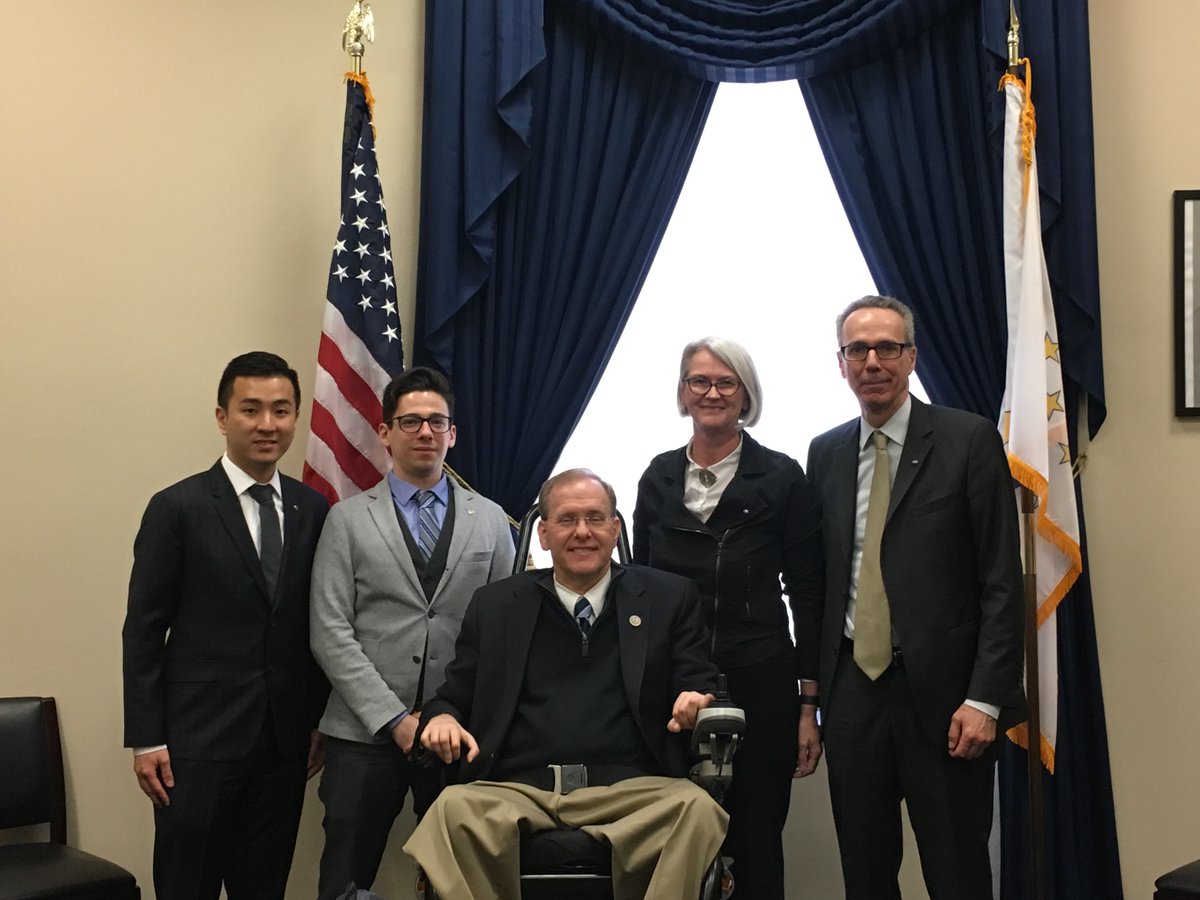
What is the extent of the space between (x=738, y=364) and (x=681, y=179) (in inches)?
46.9

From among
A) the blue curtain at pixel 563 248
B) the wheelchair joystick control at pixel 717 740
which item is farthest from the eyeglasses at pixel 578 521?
the blue curtain at pixel 563 248

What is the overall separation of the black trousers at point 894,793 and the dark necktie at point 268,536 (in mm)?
1525

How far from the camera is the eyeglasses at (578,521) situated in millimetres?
2971

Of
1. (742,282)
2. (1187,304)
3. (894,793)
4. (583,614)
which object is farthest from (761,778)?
(1187,304)

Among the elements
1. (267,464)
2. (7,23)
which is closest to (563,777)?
(267,464)

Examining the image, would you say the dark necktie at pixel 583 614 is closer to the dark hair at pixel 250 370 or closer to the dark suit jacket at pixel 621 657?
the dark suit jacket at pixel 621 657

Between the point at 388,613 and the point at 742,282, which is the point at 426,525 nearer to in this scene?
the point at 388,613

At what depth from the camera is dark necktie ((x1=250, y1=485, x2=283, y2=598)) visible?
9.78 ft

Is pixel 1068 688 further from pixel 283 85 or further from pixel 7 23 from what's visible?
pixel 7 23

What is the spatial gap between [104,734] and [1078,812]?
3287mm

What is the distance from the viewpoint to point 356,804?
2975mm

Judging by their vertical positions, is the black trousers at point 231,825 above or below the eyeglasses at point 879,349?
below

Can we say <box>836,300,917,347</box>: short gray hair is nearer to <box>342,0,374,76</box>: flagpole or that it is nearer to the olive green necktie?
the olive green necktie

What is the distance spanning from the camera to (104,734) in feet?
12.3
